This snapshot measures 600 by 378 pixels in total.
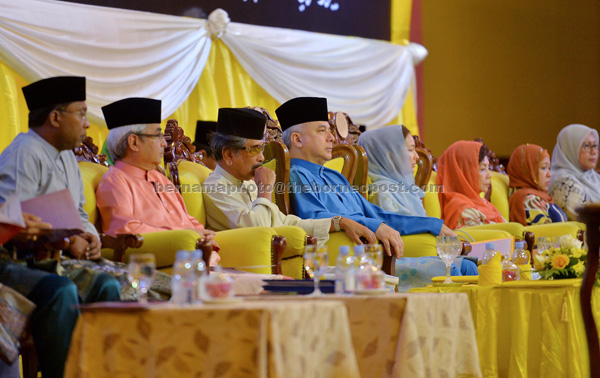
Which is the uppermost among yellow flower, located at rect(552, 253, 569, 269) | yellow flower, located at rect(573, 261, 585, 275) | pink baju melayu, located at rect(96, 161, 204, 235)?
pink baju melayu, located at rect(96, 161, 204, 235)

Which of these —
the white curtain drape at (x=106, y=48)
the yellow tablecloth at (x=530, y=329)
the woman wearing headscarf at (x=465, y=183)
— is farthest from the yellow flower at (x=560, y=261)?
the white curtain drape at (x=106, y=48)

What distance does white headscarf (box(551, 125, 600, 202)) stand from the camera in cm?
673

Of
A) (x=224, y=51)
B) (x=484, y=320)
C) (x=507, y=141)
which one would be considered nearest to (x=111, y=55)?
(x=224, y=51)

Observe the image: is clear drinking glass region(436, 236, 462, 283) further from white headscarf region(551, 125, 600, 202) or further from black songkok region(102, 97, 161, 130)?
white headscarf region(551, 125, 600, 202)

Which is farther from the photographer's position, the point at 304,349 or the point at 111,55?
the point at 111,55

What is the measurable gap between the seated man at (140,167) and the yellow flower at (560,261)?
4.70 feet

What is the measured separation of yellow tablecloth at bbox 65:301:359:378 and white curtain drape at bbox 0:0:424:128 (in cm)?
361

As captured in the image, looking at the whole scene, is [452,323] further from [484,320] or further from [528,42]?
[528,42]

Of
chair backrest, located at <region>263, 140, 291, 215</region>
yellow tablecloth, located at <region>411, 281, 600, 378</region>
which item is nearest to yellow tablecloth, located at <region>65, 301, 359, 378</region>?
yellow tablecloth, located at <region>411, 281, 600, 378</region>

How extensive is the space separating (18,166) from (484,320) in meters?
1.92

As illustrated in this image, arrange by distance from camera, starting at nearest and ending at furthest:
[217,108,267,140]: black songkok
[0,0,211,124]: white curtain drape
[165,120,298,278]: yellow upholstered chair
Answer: [165,120,298,278]: yellow upholstered chair, [217,108,267,140]: black songkok, [0,0,211,124]: white curtain drape

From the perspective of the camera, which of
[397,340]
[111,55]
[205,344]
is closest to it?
[205,344]

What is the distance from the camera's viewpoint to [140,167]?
367 centimetres

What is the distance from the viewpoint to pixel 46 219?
8.99ft
